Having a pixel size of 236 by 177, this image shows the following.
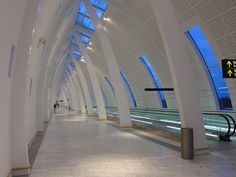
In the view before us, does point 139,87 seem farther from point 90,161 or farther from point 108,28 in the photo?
point 90,161

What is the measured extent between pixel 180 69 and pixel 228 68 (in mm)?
2250

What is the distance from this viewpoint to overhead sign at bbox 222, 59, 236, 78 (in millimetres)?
9211

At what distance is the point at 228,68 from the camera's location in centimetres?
929

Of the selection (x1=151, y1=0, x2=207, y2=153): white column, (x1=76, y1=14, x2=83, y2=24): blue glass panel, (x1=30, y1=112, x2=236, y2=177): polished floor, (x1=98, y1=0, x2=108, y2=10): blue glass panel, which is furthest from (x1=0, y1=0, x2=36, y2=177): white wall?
(x1=76, y1=14, x2=83, y2=24): blue glass panel

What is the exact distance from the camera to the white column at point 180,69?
27.2 feet

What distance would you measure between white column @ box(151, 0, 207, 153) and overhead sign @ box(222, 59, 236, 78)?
1.71 m

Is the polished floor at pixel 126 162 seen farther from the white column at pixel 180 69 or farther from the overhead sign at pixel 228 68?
the overhead sign at pixel 228 68

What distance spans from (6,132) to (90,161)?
8.91 feet

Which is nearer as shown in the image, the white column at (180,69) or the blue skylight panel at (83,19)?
the white column at (180,69)

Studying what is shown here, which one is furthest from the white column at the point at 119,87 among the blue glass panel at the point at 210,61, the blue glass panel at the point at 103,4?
the blue glass panel at the point at 210,61

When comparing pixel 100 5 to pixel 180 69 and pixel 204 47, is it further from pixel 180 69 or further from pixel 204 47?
pixel 180 69

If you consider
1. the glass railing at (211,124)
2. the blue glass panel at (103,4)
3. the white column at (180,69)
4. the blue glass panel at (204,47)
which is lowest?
the glass railing at (211,124)

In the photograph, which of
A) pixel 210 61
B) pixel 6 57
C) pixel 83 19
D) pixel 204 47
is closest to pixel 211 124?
pixel 210 61

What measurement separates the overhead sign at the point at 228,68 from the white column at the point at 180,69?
171 cm
